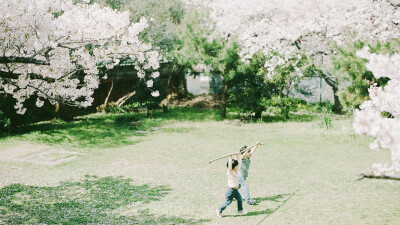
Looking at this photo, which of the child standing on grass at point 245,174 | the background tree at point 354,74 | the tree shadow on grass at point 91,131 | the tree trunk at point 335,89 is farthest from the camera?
the tree trunk at point 335,89

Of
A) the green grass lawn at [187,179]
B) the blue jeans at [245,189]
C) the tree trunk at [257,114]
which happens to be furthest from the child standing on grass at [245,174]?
the tree trunk at [257,114]

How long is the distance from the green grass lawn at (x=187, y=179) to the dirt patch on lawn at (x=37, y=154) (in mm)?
292

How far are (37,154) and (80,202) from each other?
4241 mm

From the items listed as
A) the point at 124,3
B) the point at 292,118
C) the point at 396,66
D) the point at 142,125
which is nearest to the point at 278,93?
the point at 292,118

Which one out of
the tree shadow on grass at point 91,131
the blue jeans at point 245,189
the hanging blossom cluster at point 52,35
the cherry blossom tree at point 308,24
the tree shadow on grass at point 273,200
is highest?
the cherry blossom tree at point 308,24

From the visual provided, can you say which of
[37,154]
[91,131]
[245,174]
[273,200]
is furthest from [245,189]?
[91,131]

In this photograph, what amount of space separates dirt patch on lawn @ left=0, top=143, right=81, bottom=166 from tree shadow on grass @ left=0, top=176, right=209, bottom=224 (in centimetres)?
193

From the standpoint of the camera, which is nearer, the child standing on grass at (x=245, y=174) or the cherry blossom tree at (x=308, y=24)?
the child standing on grass at (x=245, y=174)

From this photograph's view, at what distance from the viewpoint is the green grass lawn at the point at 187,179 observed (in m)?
6.41

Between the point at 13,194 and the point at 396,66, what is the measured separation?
7.40 meters

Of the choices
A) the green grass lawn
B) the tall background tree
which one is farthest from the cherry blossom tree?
the tall background tree

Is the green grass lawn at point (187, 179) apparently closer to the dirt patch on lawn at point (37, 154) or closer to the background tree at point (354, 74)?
the dirt patch on lawn at point (37, 154)

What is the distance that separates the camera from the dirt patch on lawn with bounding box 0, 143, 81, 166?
9.84 meters

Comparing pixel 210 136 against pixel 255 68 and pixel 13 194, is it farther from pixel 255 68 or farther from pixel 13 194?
pixel 13 194
